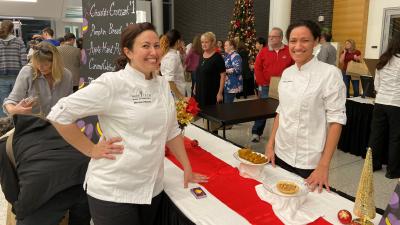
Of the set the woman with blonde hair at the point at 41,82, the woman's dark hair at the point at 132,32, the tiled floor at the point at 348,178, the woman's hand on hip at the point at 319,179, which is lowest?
the tiled floor at the point at 348,178

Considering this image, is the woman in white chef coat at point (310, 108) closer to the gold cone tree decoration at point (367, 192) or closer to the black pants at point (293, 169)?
the black pants at point (293, 169)

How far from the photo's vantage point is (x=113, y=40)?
222 cm

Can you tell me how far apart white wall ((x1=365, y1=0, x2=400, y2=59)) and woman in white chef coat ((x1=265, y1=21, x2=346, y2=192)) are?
21.7 ft

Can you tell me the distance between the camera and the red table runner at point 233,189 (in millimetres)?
1279

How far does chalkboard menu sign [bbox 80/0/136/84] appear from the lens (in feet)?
6.90

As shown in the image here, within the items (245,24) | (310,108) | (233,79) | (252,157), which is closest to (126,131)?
(252,157)

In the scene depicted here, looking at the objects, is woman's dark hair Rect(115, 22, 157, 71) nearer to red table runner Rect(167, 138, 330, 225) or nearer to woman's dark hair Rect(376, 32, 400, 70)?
red table runner Rect(167, 138, 330, 225)

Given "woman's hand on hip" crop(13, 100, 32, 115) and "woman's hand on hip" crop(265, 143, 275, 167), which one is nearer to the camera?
"woman's hand on hip" crop(265, 143, 275, 167)

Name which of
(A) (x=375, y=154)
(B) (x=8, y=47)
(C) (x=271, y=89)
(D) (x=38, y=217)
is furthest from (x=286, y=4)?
(D) (x=38, y=217)

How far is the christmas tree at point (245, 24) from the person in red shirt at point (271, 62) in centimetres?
428

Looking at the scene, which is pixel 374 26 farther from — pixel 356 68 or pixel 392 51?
pixel 392 51

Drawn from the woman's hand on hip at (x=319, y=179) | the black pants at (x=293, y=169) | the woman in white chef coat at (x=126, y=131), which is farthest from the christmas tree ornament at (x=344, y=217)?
the woman in white chef coat at (x=126, y=131)

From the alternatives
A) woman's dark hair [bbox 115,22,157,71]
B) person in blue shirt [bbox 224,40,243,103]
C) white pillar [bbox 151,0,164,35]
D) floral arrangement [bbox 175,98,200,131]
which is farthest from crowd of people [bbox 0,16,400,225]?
white pillar [bbox 151,0,164,35]

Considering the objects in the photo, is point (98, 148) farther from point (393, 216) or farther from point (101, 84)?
point (393, 216)
